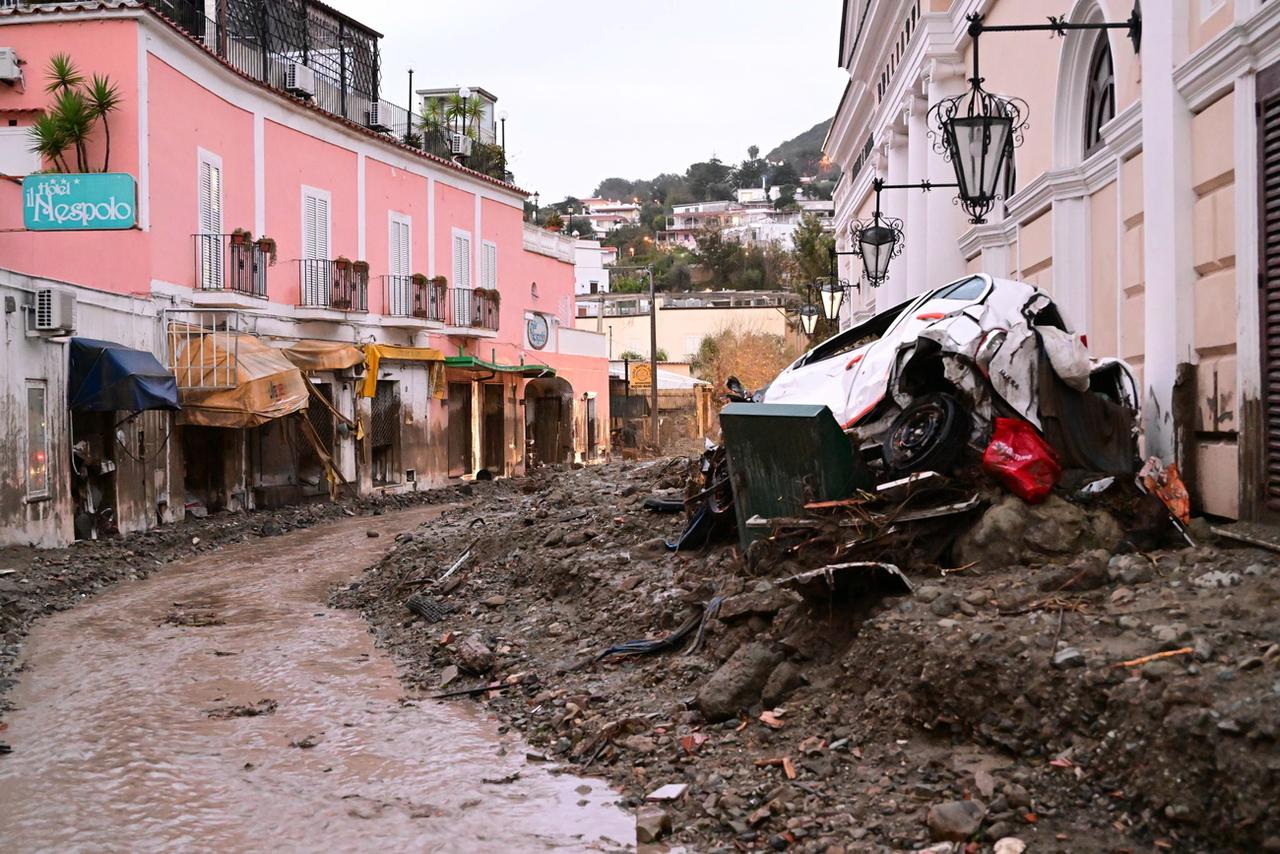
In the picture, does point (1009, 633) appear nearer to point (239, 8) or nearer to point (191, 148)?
point (191, 148)

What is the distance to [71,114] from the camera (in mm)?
17984

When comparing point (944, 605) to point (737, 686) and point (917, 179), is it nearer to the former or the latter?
point (737, 686)

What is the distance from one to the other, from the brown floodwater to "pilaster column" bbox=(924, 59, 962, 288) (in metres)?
8.27

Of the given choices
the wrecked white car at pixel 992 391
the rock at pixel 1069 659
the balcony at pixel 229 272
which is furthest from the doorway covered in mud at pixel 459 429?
the rock at pixel 1069 659

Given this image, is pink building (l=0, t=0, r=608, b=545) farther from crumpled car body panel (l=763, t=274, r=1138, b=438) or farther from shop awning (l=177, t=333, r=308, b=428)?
crumpled car body panel (l=763, t=274, r=1138, b=438)

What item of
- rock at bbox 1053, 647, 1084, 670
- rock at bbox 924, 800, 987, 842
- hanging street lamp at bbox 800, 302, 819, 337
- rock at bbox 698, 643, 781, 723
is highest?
hanging street lamp at bbox 800, 302, 819, 337

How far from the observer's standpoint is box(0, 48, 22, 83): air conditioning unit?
1848 centimetres

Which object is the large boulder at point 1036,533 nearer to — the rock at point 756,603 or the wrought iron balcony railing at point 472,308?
the rock at point 756,603

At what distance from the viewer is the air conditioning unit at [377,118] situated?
28.5 meters

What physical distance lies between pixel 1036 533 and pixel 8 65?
57.5ft

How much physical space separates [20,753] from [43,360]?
28.5 feet

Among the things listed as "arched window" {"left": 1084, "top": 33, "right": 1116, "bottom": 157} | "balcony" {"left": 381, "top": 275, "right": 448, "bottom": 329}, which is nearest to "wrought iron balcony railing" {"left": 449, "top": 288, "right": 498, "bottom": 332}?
"balcony" {"left": 381, "top": 275, "right": 448, "bottom": 329}

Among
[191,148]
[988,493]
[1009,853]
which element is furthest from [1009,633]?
[191,148]

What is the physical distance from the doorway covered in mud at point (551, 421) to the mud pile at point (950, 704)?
25.7 meters
